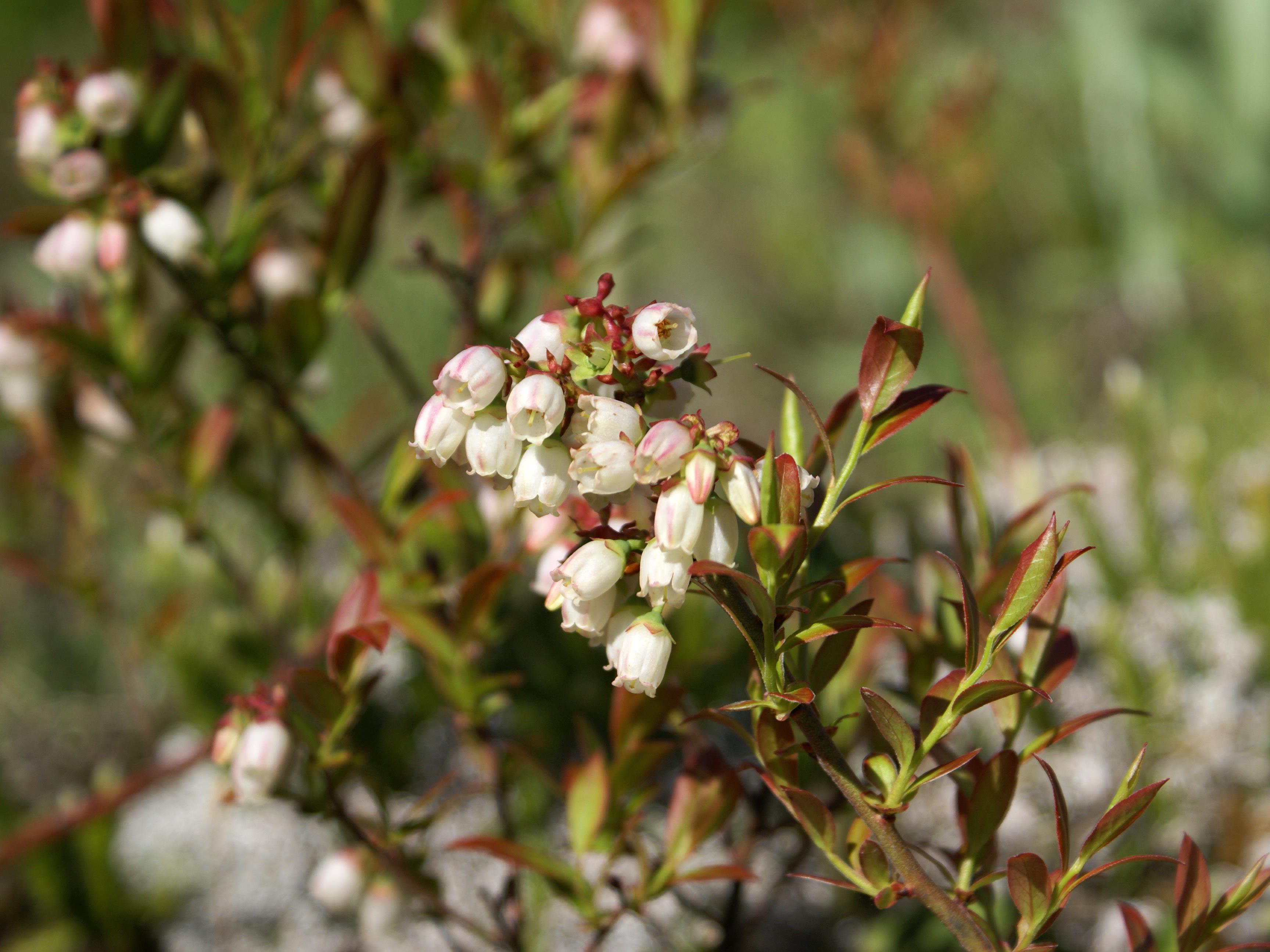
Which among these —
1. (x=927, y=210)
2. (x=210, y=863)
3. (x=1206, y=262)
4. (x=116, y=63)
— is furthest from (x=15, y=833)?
(x=1206, y=262)

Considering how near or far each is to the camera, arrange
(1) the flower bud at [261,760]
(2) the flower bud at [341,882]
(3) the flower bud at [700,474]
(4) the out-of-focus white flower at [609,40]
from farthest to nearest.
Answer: (4) the out-of-focus white flower at [609,40] < (2) the flower bud at [341,882] < (1) the flower bud at [261,760] < (3) the flower bud at [700,474]

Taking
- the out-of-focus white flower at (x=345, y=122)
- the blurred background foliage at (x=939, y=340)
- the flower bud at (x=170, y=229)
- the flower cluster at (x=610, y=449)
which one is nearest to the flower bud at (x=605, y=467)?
the flower cluster at (x=610, y=449)

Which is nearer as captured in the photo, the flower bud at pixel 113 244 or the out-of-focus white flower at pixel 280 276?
the flower bud at pixel 113 244

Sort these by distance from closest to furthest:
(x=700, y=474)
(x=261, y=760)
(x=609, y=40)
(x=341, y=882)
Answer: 1. (x=700, y=474)
2. (x=261, y=760)
3. (x=341, y=882)
4. (x=609, y=40)

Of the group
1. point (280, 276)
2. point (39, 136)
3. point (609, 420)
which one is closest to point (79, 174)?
point (39, 136)

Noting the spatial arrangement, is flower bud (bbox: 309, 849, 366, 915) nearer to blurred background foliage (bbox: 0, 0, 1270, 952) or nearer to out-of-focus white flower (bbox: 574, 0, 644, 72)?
blurred background foliage (bbox: 0, 0, 1270, 952)

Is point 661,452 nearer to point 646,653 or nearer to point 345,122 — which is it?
point 646,653

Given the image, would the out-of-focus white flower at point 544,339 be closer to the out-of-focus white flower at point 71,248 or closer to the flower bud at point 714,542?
the flower bud at point 714,542
